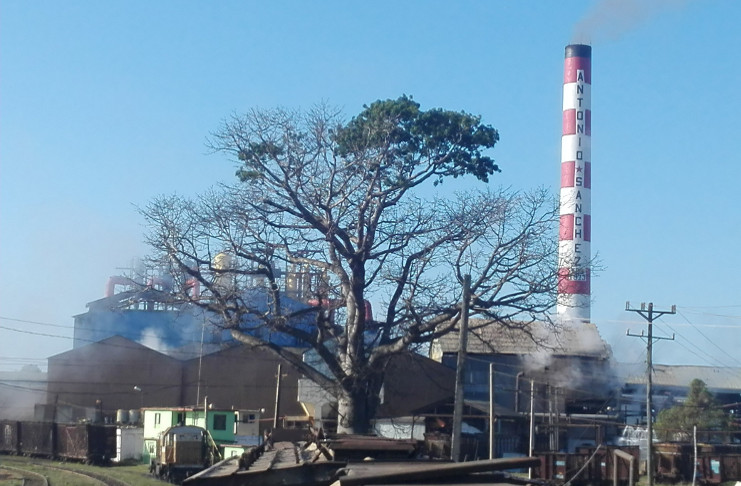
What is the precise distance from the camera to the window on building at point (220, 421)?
46344 mm

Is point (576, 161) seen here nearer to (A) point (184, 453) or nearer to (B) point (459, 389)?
(A) point (184, 453)

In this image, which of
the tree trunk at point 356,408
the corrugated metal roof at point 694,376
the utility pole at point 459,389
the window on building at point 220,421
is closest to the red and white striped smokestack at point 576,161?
the corrugated metal roof at point 694,376

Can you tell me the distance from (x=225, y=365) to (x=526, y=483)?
53.3 meters

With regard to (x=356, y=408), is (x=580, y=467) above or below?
below

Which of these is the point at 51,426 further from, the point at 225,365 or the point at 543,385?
the point at 543,385

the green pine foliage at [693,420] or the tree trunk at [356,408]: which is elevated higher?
the tree trunk at [356,408]

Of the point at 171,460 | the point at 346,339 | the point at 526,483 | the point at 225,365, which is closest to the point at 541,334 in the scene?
the point at 225,365

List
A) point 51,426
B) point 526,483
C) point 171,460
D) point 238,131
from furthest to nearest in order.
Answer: point 51,426
point 171,460
point 238,131
point 526,483

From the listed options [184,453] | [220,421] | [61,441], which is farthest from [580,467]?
[61,441]

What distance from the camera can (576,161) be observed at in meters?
66.3

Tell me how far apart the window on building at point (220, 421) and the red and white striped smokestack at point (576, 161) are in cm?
2550

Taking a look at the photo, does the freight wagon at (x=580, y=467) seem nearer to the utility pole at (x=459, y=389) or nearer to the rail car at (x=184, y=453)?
the rail car at (x=184, y=453)

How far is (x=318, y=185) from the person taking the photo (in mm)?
29250

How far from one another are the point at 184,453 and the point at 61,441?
46.1 feet
